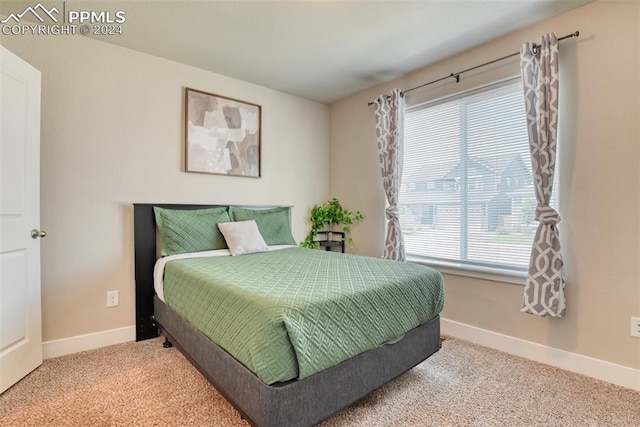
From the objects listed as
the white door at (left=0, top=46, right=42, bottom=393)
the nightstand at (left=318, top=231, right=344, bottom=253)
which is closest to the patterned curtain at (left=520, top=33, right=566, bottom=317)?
the nightstand at (left=318, top=231, right=344, bottom=253)

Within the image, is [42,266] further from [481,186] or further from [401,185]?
[481,186]

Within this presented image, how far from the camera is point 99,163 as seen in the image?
2459mm

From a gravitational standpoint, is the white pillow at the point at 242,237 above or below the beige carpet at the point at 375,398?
above

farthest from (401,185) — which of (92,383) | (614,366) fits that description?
(92,383)

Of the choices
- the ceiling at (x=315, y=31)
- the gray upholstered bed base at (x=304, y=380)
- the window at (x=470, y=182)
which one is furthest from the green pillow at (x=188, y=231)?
the window at (x=470, y=182)

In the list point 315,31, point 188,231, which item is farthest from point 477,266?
point 188,231

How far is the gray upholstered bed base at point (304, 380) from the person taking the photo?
1233 millimetres

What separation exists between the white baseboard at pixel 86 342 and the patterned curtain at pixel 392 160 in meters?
2.46

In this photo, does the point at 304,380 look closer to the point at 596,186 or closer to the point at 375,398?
the point at 375,398

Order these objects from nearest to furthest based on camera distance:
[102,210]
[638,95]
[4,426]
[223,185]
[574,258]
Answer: [4,426], [638,95], [574,258], [102,210], [223,185]

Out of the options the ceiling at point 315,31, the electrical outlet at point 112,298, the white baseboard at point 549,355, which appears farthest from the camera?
the electrical outlet at point 112,298

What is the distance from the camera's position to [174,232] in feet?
8.25

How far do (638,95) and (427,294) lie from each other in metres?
1.79

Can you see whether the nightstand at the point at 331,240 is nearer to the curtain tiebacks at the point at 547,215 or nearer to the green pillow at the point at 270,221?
the green pillow at the point at 270,221
